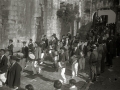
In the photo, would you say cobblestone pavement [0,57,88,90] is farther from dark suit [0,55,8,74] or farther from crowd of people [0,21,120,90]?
dark suit [0,55,8,74]

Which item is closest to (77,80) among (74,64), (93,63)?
(74,64)

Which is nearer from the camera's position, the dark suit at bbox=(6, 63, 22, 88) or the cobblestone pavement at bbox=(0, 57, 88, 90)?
the dark suit at bbox=(6, 63, 22, 88)

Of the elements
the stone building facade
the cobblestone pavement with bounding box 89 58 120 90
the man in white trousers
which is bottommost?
the cobblestone pavement with bounding box 89 58 120 90

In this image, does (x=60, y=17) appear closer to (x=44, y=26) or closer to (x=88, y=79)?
(x=44, y=26)

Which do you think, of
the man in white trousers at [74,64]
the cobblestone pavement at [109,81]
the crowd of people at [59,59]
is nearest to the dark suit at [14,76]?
the crowd of people at [59,59]

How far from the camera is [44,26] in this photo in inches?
712

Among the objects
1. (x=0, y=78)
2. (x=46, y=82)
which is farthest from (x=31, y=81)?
(x=0, y=78)

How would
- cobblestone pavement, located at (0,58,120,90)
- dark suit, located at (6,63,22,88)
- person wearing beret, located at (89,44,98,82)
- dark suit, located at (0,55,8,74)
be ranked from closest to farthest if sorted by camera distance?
1. dark suit, located at (6,63,22,88)
2. dark suit, located at (0,55,8,74)
3. cobblestone pavement, located at (0,58,120,90)
4. person wearing beret, located at (89,44,98,82)

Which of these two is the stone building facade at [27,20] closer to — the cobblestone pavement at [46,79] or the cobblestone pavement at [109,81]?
the cobblestone pavement at [46,79]

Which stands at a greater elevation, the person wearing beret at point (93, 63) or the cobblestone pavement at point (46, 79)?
the person wearing beret at point (93, 63)

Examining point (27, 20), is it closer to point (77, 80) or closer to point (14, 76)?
point (77, 80)

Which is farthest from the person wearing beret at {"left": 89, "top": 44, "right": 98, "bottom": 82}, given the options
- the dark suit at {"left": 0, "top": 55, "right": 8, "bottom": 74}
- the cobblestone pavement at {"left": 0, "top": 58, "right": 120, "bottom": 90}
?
the dark suit at {"left": 0, "top": 55, "right": 8, "bottom": 74}

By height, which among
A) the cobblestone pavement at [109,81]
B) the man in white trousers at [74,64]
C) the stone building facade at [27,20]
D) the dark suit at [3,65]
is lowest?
the cobblestone pavement at [109,81]

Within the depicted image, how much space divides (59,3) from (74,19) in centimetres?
285
